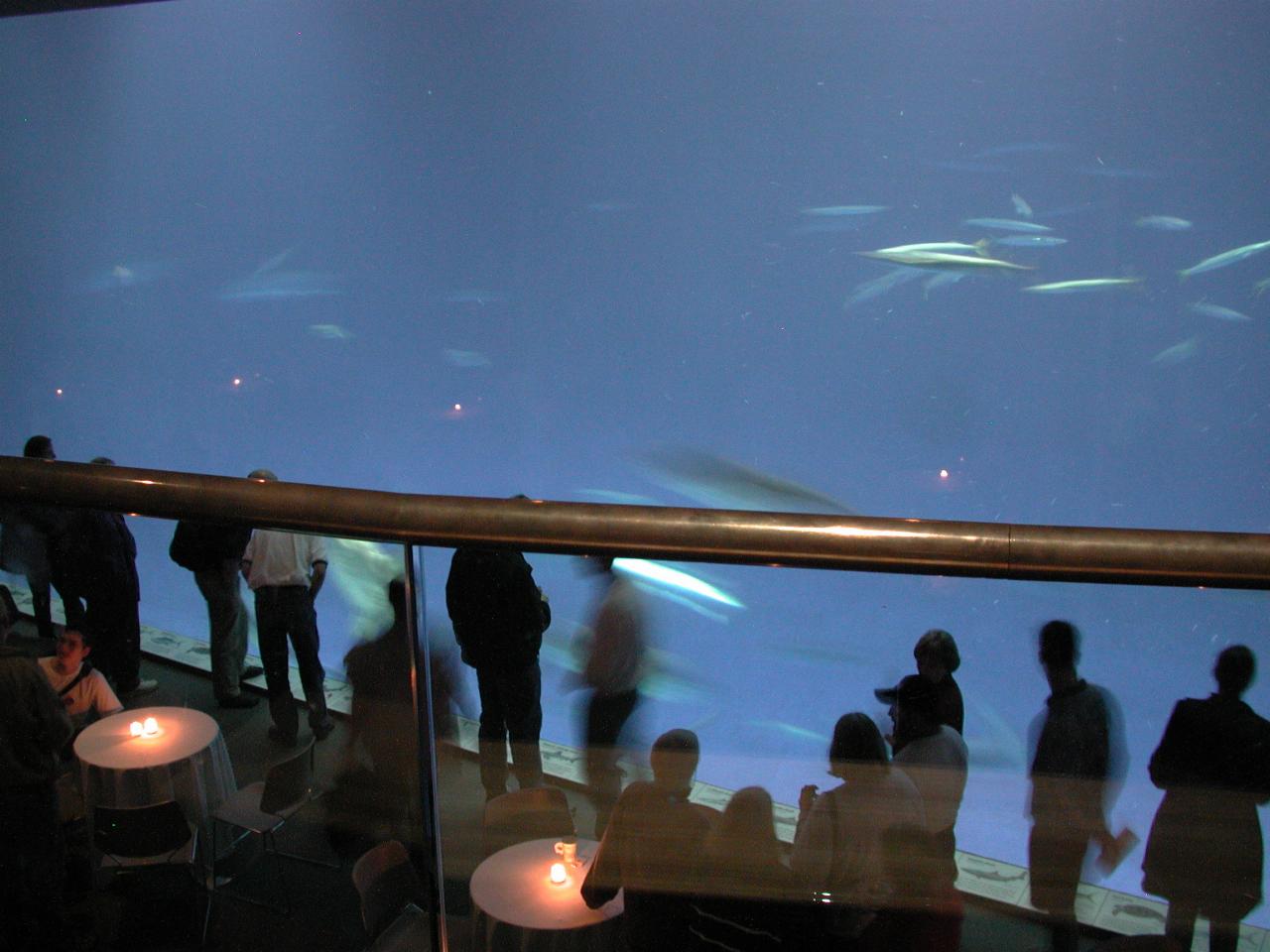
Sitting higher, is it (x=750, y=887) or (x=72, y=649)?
(x=72, y=649)

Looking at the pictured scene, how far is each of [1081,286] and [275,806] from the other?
10.9 m

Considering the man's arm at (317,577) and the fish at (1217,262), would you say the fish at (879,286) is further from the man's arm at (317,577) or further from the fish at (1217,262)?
the man's arm at (317,577)

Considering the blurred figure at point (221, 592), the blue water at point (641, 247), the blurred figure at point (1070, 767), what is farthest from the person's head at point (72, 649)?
the blue water at point (641, 247)

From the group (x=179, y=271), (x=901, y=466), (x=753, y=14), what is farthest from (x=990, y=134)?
(x=179, y=271)

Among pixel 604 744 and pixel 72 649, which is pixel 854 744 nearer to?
pixel 604 744

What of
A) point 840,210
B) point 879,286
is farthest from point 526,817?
point 840,210

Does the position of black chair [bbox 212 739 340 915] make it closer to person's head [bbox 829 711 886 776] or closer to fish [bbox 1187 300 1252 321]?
person's head [bbox 829 711 886 776]

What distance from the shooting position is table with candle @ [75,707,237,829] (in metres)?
0.97

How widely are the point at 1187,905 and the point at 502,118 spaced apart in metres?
12.0

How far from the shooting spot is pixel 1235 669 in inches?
29.3

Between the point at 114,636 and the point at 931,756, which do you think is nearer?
the point at 931,756

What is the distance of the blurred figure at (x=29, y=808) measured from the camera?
3.25 feet

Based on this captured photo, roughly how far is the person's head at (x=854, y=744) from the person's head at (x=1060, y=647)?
0.14 metres

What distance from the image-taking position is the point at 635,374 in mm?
11609
